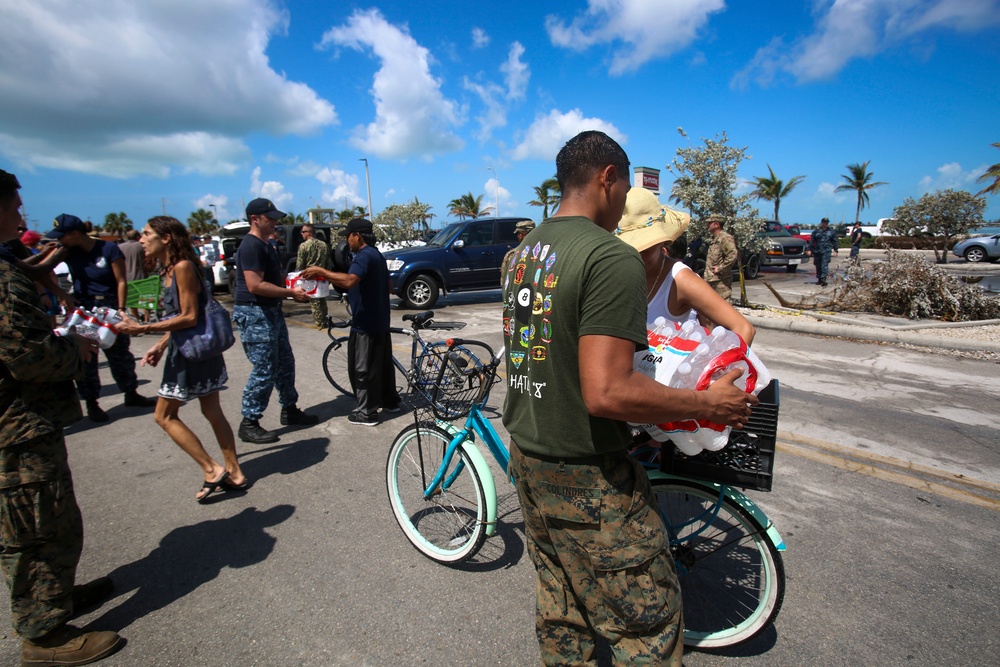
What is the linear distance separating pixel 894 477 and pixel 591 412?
361 centimetres

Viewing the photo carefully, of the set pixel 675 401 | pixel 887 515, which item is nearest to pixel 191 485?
pixel 675 401

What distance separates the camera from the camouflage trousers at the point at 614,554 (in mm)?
1595

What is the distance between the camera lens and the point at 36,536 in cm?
229

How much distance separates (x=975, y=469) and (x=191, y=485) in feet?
19.5

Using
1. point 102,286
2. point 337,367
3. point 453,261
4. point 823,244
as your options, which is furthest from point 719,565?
point 823,244

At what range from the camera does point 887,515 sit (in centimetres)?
337

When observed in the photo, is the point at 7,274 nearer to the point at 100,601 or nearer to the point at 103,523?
the point at 100,601

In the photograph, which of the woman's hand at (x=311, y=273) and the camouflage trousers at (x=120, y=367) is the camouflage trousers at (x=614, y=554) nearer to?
the woman's hand at (x=311, y=273)

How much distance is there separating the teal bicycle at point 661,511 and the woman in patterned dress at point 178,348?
4.90ft

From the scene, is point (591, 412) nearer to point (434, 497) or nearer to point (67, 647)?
point (434, 497)

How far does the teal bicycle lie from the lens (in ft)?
7.32

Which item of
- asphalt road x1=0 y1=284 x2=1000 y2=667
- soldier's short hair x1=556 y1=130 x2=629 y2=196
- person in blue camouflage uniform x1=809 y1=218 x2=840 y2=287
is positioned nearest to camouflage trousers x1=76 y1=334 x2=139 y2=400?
asphalt road x1=0 y1=284 x2=1000 y2=667

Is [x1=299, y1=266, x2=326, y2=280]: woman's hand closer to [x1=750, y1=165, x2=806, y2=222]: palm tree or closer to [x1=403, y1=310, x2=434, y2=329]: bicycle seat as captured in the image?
[x1=403, y1=310, x2=434, y2=329]: bicycle seat

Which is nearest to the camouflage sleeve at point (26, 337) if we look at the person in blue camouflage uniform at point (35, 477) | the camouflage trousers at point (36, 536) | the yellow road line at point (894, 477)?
the person in blue camouflage uniform at point (35, 477)
